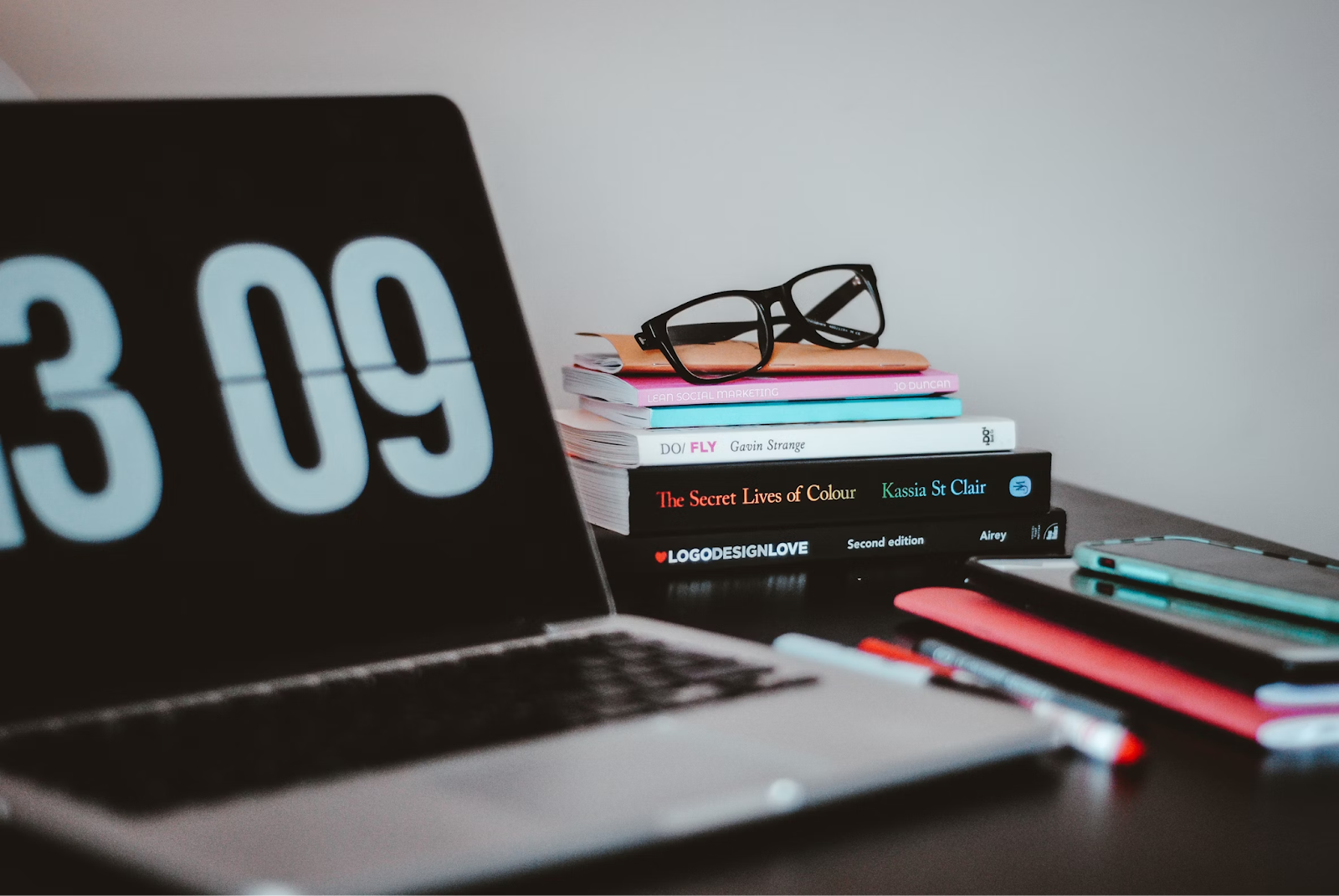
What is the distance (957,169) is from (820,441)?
61 centimetres

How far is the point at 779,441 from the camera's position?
0.78 meters

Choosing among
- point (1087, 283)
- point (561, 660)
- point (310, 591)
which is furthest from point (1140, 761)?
point (1087, 283)

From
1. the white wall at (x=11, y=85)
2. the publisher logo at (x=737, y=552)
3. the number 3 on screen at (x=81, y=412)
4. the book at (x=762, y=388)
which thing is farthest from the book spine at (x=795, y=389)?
the white wall at (x=11, y=85)

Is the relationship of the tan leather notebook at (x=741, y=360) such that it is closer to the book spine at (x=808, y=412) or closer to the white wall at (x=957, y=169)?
the book spine at (x=808, y=412)

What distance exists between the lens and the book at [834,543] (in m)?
0.75

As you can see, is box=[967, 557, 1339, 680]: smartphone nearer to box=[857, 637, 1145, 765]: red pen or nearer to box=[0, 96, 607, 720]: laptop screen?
box=[857, 637, 1145, 765]: red pen

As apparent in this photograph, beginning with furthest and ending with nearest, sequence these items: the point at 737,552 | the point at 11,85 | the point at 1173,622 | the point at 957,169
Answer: the point at 957,169 < the point at 11,85 < the point at 737,552 < the point at 1173,622

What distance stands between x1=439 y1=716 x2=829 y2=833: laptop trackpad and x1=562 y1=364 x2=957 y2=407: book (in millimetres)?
403

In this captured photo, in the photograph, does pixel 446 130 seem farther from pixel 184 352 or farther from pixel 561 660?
pixel 561 660

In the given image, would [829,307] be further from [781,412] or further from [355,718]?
[355,718]

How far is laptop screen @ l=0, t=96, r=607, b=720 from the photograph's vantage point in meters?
0.51

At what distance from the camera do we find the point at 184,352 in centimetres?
55

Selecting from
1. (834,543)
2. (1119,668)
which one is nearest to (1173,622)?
(1119,668)

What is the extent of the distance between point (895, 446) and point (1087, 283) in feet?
2.16
